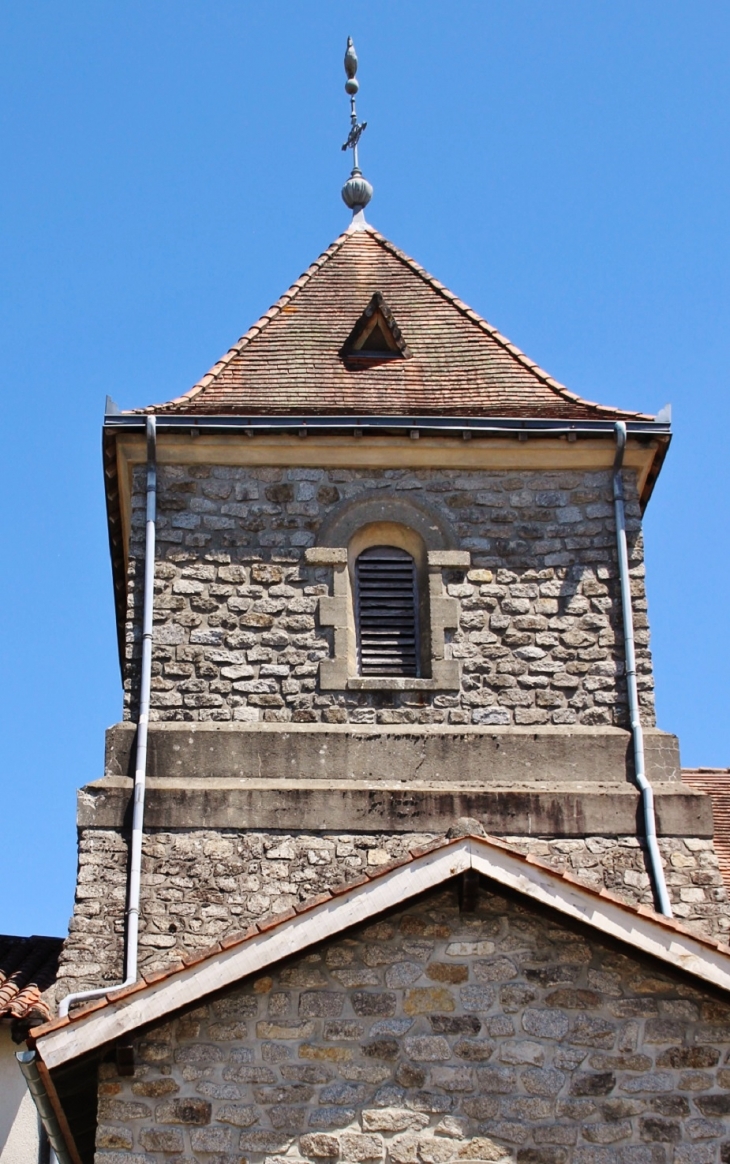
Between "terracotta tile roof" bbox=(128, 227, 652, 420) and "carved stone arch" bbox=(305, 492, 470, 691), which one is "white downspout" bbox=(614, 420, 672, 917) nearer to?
"terracotta tile roof" bbox=(128, 227, 652, 420)

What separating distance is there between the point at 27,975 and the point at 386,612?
140 inches

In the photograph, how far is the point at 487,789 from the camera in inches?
459

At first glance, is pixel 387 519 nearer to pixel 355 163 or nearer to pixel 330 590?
pixel 330 590

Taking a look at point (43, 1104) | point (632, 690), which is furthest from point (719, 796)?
point (43, 1104)

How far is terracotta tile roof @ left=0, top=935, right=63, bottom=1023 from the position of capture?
10.9m

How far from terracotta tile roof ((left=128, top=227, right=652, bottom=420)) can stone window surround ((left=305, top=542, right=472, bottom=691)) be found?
1.14 metres

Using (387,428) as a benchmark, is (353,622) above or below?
below

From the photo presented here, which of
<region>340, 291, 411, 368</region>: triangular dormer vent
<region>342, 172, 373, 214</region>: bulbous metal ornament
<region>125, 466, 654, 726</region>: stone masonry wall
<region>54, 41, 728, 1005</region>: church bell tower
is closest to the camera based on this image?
<region>54, 41, 728, 1005</region>: church bell tower

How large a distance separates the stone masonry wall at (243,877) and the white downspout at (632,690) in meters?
0.10

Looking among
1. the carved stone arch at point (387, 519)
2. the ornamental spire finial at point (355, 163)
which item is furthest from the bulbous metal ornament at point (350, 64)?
the carved stone arch at point (387, 519)

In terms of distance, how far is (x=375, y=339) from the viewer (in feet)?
47.1

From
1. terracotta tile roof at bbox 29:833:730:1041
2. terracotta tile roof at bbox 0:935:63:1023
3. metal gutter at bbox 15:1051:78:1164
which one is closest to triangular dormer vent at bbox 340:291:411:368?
terracotta tile roof at bbox 0:935:63:1023

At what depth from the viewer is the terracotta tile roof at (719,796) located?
13.1 metres

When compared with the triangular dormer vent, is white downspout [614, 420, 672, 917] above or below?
below
